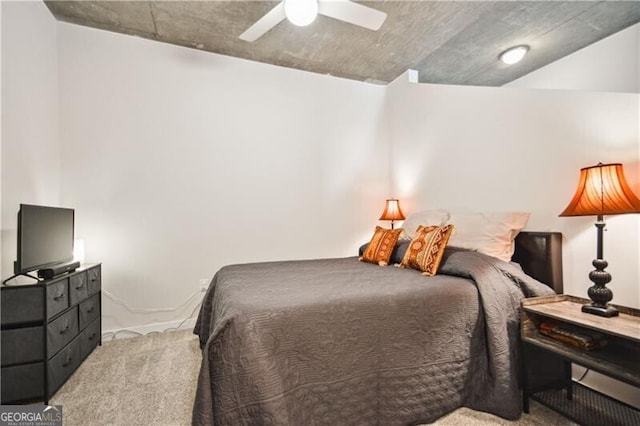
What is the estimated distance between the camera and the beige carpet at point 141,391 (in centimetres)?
167

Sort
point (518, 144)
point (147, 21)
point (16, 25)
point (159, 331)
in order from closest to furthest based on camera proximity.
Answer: point (16, 25), point (518, 144), point (147, 21), point (159, 331)

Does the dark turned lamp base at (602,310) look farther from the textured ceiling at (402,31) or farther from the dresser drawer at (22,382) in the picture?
the dresser drawer at (22,382)

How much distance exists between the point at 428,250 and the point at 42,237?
2.59m

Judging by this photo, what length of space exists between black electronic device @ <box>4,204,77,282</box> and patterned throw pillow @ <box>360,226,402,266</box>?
7.40 feet

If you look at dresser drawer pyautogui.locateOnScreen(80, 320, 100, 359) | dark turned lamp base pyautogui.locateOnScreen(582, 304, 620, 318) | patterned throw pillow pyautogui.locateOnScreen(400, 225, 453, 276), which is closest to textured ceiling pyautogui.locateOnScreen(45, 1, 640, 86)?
patterned throw pillow pyautogui.locateOnScreen(400, 225, 453, 276)

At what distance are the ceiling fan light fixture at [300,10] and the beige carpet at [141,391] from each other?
2432mm

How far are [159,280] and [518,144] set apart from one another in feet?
11.2

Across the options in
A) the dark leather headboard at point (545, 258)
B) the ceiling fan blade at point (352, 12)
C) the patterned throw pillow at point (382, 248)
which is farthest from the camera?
the patterned throw pillow at point (382, 248)

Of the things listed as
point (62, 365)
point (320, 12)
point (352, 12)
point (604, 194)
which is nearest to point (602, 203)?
point (604, 194)

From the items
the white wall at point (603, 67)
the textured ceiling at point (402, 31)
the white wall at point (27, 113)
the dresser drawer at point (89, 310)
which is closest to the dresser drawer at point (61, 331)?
the dresser drawer at point (89, 310)

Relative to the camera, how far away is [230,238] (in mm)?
3320

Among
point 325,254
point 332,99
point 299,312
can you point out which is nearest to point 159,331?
point 325,254

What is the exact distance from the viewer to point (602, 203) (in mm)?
1609

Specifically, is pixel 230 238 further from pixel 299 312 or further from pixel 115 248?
pixel 299 312
